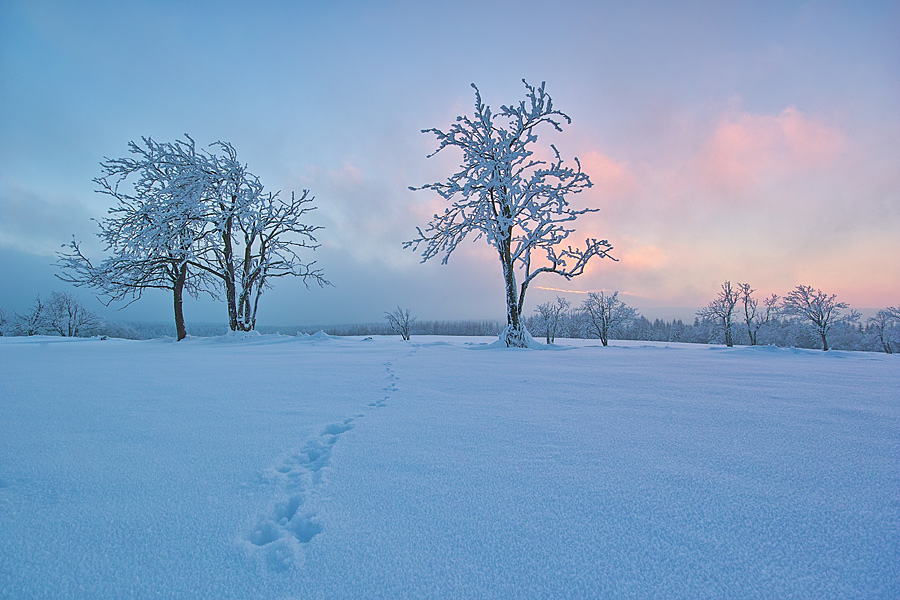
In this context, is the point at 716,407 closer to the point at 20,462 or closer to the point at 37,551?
the point at 37,551

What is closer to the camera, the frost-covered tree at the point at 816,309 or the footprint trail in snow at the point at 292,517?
the footprint trail in snow at the point at 292,517

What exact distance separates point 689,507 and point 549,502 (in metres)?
0.53

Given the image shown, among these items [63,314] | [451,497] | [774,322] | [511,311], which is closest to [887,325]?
[774,322]

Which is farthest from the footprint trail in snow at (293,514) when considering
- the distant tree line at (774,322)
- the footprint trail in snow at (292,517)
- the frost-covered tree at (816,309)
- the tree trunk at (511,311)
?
the frost-covered tree at (816,309)

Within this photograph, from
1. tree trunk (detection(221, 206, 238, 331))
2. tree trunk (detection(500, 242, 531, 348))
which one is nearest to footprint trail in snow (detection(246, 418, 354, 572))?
tree trunk (detection(500, 242, 531, 348))

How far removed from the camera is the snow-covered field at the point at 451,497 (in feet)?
3.42

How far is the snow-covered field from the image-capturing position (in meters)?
1.04

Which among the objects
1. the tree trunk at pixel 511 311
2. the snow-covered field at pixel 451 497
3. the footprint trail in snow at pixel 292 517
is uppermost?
the tree trunk at pixel 511 311

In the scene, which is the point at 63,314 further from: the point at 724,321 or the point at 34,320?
the point at 724,321

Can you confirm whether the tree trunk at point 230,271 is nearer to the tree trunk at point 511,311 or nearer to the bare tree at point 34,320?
the tree trunk at point 511,311

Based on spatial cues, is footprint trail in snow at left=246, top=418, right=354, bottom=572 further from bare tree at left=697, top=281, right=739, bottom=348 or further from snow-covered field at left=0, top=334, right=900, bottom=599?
bare tree at left=697, top=281, right=739, bottom=348

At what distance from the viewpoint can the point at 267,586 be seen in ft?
3.34

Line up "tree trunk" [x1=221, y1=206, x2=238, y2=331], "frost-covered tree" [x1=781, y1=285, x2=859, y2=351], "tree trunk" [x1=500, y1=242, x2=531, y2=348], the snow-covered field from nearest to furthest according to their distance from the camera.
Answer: the snow-covered field
"tree trunk" [x1=500, y1=242, x2=531, y2=348]
"tree trunk" [x1=221, y1=206, x2=238, y2=331]
"frost-covered tree" [x1=781, y1=285, x2=859, y2=351]

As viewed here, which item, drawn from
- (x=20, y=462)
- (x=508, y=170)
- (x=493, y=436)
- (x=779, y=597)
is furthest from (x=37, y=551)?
(x=508, y=170)
